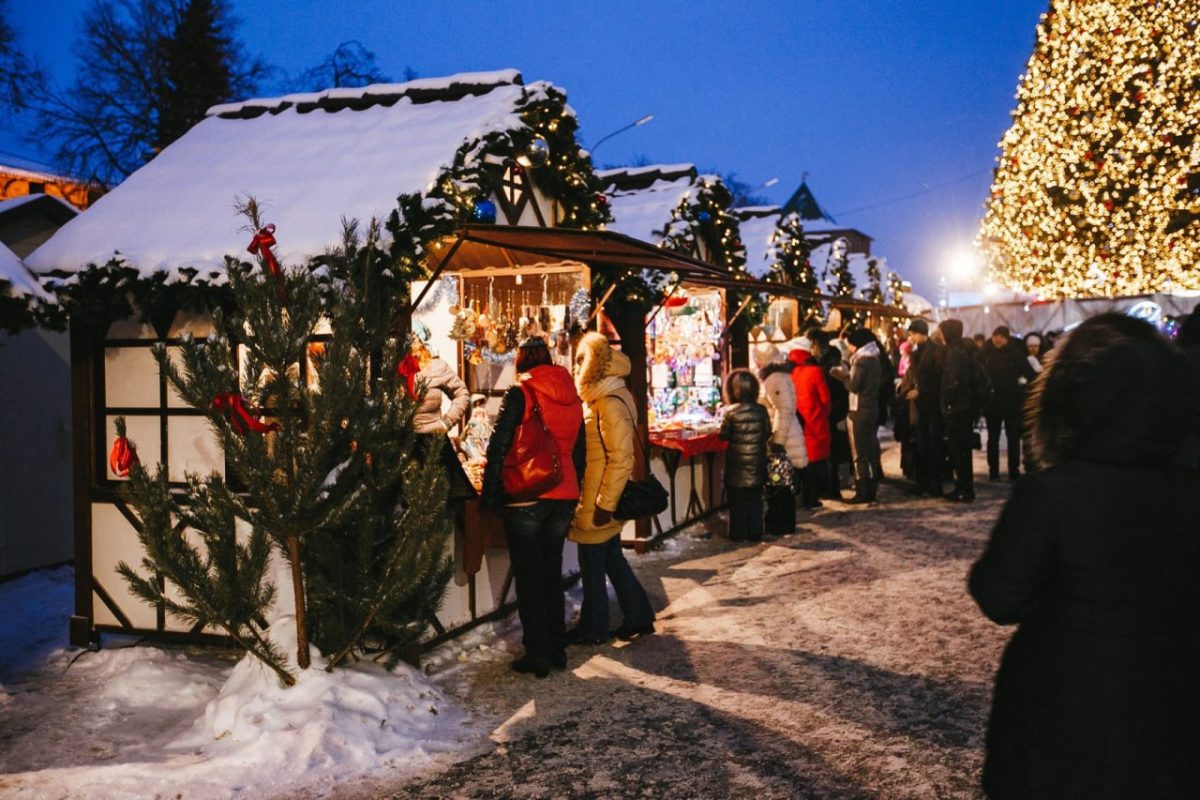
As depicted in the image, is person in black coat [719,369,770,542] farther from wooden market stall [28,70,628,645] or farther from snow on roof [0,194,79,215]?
snow on roof [0,194,79,215]

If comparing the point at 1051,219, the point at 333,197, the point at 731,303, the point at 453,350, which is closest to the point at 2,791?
the point at 333,197

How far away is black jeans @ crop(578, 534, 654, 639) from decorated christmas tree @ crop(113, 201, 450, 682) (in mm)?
1315

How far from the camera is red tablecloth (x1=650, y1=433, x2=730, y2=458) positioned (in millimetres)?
9758

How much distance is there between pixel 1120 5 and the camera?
20.6 meters

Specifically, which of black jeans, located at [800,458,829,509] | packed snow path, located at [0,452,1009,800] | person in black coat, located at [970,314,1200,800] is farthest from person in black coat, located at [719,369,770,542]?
person in black coat, located at [970,314,1200,800]

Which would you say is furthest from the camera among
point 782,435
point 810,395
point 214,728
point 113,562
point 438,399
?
point 810,395

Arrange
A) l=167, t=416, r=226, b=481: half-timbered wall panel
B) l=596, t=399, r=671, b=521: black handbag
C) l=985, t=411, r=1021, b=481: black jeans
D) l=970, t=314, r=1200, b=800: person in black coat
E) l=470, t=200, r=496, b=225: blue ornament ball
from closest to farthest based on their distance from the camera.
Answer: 1. l=970, t=314, r=1200, b=800: person in black coat
2. l=596, t=399, r=671, b=521: black handbag
3. l=167, t=416, r=226, b=481: half-timbered wall panel
4. l=470, t=200, r=496, b=225: blue ornament ball
5. l=985, t=411, r=1021, b=481: black jeans

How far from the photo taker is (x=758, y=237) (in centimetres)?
1905

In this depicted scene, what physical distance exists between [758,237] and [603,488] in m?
13.7

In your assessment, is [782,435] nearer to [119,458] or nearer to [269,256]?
[119,458]

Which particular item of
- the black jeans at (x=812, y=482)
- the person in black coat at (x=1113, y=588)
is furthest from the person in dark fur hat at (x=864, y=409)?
the person in black coat at (x=1113, y=588)

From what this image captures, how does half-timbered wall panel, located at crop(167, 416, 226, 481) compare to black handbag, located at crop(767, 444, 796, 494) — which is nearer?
half-timbered wall panel, located at crop(167, 416, 226, 481)

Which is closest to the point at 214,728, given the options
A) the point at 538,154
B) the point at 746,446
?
the point at 538,154

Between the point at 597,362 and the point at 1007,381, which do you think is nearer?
the point at 597,362
